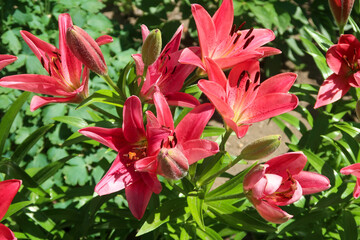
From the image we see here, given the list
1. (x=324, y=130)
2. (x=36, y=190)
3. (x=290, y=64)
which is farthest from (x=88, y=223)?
(x=290, y=64)

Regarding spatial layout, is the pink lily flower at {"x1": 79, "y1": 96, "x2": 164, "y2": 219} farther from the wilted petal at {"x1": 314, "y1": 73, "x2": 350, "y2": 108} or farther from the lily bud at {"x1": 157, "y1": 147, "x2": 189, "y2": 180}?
the wilted petal at {"x1": 314, "y1": 73, "x2": 350, "y2": 108}

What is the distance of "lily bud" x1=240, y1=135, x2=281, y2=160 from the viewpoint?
39.8 inches

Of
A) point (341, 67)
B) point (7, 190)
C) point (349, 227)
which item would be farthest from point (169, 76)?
point (349, 227)

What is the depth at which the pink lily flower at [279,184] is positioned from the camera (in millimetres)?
987

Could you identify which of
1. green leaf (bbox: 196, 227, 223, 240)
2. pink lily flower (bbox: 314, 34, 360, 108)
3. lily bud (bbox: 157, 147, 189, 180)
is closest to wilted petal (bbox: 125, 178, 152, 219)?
lily bud (bbox: 157, 147, 189, 180)

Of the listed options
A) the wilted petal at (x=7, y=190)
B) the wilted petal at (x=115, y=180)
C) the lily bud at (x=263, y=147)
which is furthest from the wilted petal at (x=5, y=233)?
the lily bud at (x=263, y=147)

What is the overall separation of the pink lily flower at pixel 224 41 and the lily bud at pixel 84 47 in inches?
Answer: 8.2

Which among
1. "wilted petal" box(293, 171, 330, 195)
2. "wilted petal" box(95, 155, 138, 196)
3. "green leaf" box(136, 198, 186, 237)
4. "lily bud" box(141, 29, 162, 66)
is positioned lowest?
"green leaf" box(136, 198, 186, 237)

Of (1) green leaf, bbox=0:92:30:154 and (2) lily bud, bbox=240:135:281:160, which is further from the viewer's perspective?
(1) green leaf, bbox=0:92:30:154

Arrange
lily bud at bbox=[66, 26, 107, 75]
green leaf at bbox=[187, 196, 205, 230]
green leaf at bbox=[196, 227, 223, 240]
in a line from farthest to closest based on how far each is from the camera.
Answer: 1. green leaf at bbox=[196, 227, 223, 240]
2. green leaf at bbox=[187, 196, 205, 230]
3. lily bud at bbox=[66, 26, 107, 75]

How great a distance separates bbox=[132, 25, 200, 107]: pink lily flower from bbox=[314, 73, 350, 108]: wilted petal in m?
0.48

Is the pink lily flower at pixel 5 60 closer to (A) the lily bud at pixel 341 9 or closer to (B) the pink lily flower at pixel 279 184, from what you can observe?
(B) the pink lily flower at pixel 279 184

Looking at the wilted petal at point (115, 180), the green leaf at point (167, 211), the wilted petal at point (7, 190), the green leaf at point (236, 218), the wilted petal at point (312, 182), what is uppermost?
the wilted petal at point (7, 190)

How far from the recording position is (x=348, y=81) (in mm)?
1359
